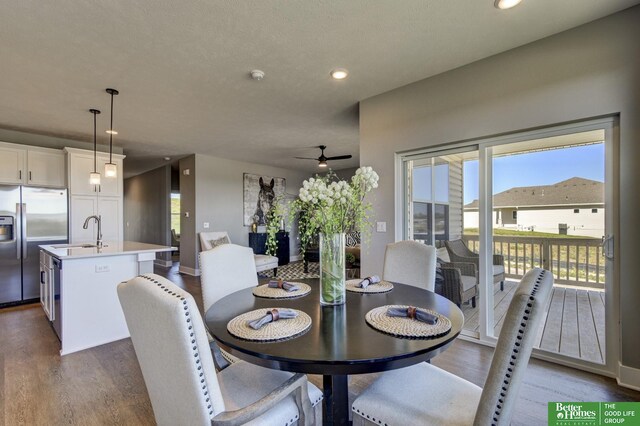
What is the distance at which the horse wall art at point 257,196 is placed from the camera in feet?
23.5

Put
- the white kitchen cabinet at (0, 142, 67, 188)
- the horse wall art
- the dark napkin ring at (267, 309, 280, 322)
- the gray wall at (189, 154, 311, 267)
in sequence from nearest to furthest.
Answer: the dark napkin ring at (267, 309, 280, 322)
the white kitchen cabinet at (0, 142, 67, 188)
the gray wall at (189, 154, 311, 267)
the horse wall art

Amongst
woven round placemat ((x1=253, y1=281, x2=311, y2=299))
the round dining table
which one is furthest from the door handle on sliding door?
woven round placemat ((x1=253, y1=281, x2=311, y2=299))

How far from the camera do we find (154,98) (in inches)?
132

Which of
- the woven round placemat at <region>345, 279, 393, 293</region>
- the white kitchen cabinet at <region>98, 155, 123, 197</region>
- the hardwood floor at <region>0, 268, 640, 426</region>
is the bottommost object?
the hardwood floor at <region>0, 268, 640, 426</region>

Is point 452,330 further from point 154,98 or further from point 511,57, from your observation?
point 154,98

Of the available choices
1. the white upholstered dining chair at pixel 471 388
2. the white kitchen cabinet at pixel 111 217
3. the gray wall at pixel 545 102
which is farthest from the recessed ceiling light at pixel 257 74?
the white kitchen cabinet at pixel 111 217

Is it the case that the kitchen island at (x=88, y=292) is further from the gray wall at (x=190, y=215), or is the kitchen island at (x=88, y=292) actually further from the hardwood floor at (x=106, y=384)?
the gray wall at (x=190, y=215)

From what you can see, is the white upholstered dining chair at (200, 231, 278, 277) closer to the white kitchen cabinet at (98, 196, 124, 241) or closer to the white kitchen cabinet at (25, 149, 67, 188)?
the white kitchen cabinet at (98, 196, 124, 241)

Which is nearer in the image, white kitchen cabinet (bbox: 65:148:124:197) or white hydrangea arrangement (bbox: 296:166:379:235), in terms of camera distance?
white hydrangea arrangement (bbox: 296:166:379:235)

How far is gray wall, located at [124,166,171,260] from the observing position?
7.37 m

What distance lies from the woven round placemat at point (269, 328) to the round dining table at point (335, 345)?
2 centimetres

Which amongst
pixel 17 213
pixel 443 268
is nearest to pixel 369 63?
pixel 443 268

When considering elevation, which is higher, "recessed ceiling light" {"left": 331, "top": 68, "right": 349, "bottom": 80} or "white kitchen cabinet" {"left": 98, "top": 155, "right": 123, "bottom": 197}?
"recessed ceiling light" {"left": 331, "top": 68, "right": 349, "bottom": 80}

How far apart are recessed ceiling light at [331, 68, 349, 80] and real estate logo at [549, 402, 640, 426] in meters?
2.91
